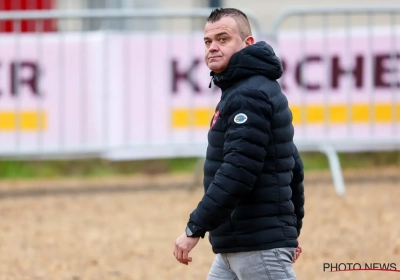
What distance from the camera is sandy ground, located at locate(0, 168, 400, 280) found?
5766mm

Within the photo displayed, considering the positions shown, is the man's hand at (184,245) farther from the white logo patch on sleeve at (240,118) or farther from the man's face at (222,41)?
the man's face at (222,41)

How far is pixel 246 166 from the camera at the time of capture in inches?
127

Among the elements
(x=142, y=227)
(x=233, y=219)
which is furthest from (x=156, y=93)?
(x=233, y=219)

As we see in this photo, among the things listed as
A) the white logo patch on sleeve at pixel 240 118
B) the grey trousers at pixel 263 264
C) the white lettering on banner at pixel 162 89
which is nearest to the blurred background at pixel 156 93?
the white lettering on banner at pixel 162 89

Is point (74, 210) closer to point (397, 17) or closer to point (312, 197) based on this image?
point (312, 197)

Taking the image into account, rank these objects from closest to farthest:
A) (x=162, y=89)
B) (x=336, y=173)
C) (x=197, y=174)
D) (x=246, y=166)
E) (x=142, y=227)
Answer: (x=246, y=166) → (x=142, y=227) → (x=336, y=173) → (x=197, y=174) → (x=162, y=89)

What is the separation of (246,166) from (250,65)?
41 cm

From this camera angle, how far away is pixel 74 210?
8.02 metres

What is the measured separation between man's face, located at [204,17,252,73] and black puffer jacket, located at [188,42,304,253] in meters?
0.03

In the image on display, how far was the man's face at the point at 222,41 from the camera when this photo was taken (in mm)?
3410

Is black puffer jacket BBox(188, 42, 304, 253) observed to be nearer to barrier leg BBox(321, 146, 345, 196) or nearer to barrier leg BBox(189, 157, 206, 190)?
barrier leg BBox(321, 146, 345, 196)

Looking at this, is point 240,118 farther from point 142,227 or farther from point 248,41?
point 142,227

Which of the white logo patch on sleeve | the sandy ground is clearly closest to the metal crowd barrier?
the sandy ground

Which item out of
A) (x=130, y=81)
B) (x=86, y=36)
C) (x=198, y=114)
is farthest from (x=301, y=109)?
(x=86, y=36)
